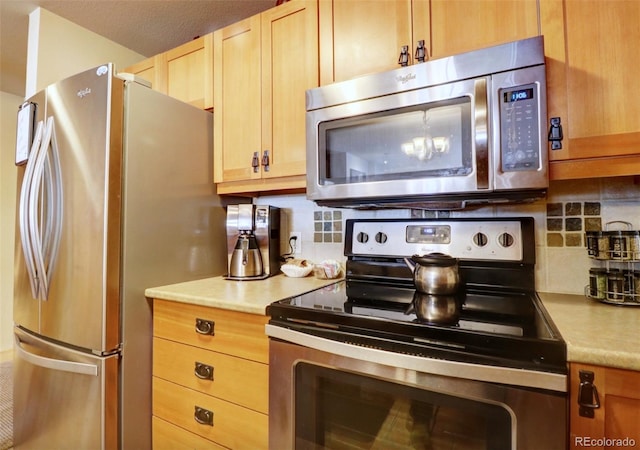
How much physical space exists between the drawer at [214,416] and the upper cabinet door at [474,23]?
4.73 ft

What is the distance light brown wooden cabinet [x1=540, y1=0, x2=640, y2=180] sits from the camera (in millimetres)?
Result: 880

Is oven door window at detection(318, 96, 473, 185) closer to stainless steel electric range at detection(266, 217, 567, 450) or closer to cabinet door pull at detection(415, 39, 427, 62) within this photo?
cabinet door pull at detection(415, 39, 427, 62)

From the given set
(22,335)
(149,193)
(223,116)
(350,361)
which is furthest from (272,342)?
(22,335)

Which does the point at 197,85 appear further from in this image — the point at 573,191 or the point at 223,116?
the point at 573,191

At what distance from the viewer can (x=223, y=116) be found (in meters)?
1.60

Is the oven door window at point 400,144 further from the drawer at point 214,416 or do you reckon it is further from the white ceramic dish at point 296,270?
the drawer at point 214,416

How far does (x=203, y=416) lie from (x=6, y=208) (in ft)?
11.0

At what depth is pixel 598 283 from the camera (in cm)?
101

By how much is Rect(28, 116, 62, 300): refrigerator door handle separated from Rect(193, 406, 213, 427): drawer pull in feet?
2.71

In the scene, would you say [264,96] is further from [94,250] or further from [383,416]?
[383,416]

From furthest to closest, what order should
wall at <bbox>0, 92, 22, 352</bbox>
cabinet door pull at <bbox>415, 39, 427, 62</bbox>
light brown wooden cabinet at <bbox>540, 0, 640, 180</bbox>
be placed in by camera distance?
wall at <bbox>0, 92, 22, 352</bbox>
cabinet door pull at <bbox>415, 39, 427, 62</bbox>
light brown wooden cabinet at <bbox>540, 0, 640, 180</bbox>

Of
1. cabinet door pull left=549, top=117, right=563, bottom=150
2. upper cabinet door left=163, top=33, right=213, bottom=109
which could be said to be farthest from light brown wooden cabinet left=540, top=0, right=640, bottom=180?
upper cabinet door left=163, top=33, right=213, bottom=109

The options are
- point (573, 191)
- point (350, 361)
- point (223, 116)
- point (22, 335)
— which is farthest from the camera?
point (223, 116)

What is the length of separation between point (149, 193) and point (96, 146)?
0.26 metres
